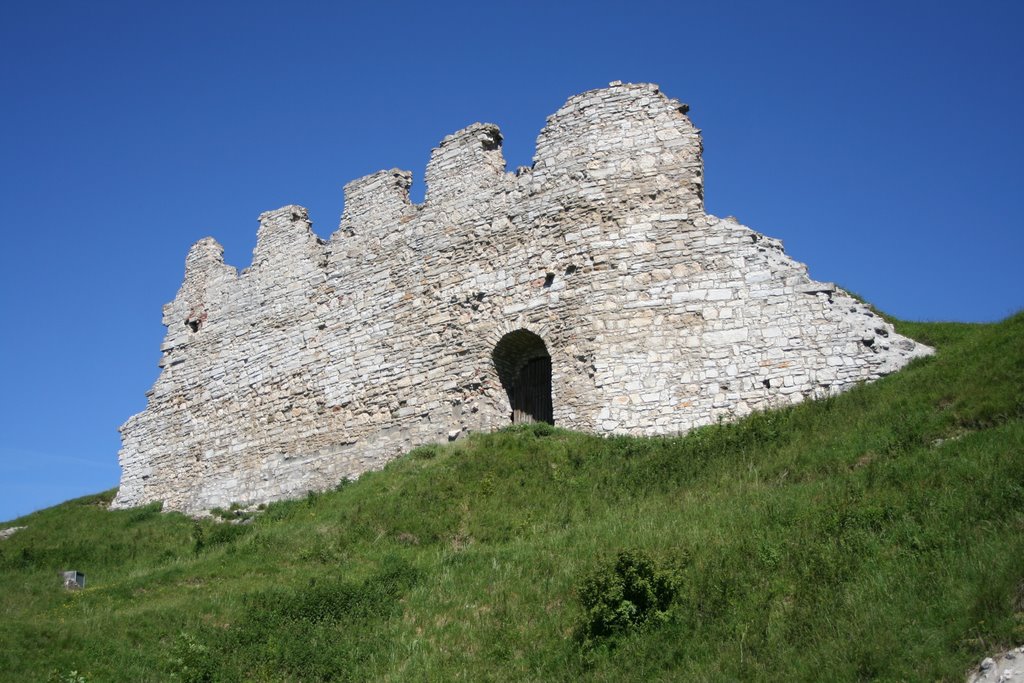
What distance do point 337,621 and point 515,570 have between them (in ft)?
7.04

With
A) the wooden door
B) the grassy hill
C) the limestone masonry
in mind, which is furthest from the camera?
the wooden door

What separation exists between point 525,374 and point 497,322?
1.15 meters

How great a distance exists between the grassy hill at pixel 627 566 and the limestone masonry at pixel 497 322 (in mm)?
1278

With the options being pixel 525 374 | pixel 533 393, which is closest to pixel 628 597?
pixel 533 393

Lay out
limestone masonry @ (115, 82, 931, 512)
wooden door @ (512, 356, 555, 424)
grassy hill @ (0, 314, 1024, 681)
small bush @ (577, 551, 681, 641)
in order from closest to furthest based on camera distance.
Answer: grassy hill @ (0, 314, 1024, 681) → small bush @ (577, 551, 681, 641) → limestone masonry @ (115, 82, 931, 512) → wooden door @ (512, 356, 555, 424)

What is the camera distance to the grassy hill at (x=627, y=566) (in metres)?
9.48

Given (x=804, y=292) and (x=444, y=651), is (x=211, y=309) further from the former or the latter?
(x=444, y=651)

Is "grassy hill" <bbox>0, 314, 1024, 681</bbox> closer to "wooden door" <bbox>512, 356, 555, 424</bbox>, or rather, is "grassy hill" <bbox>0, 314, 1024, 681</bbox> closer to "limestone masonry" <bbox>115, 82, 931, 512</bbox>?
"limestone masonry" <bbox>115, 82, 931, 512</bbox>

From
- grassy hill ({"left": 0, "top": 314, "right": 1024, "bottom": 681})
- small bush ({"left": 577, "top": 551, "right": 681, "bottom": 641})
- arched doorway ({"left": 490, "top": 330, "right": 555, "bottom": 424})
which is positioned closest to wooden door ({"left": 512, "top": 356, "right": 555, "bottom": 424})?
arched doorway ({"left": 490, "top": 330, "right": 555, "bottom": 424})

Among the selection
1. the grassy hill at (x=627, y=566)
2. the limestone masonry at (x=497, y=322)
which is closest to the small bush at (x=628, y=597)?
the grassy hill at (x=627, y=566)

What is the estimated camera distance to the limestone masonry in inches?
691

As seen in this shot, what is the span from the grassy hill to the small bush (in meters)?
0.02

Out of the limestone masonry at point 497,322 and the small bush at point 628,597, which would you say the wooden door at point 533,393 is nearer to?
the limestone masonry at point 497,322

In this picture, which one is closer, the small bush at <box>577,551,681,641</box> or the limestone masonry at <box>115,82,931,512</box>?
the small bush at <box>577,551,681,641</box>
